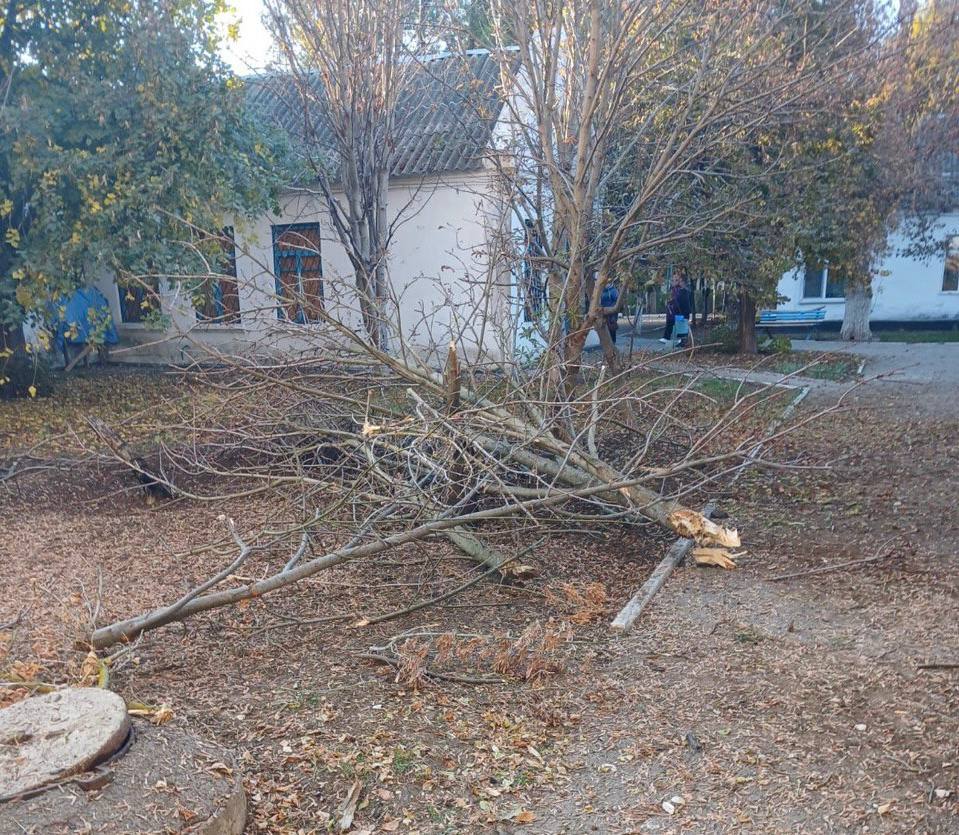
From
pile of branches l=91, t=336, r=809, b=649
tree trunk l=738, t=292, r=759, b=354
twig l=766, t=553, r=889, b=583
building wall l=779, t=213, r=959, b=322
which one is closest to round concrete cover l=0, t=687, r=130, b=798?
pile of branches l=91, t=336, r=809, b=649

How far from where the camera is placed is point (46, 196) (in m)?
9.10

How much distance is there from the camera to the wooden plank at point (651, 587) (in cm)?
457

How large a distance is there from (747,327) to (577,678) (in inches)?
492

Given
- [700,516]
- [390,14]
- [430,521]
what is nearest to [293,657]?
[430,521]

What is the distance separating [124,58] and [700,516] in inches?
334

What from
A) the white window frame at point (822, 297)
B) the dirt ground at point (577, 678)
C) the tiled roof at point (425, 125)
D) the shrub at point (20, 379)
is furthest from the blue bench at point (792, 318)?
the shrub at point (20, 379)

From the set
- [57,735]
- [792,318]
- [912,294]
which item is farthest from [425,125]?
[912,294]

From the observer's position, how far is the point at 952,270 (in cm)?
2058

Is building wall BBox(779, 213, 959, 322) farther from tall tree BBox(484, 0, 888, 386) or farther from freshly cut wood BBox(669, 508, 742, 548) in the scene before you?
freshly cut wood BBox(669, 508, 742, 548)

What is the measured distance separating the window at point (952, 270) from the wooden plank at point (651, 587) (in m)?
16.5

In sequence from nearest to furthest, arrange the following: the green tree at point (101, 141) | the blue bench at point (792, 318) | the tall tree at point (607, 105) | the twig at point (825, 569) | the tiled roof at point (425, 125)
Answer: the twig at point (825, 569), the tall tree at point (607, 105), the green tree at point (101, 141), the tiled roof at point (425, 125), the blue bench at point (792, 318)

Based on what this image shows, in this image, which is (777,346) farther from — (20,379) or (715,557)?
(20,379)

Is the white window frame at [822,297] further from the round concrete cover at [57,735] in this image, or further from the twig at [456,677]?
the round concrete cover at [57,735]

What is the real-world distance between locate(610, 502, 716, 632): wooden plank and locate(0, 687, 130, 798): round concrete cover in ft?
8.44
